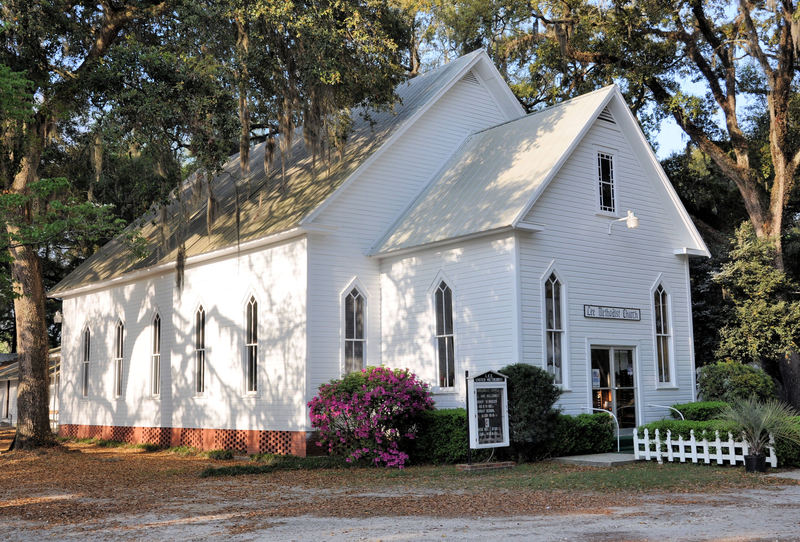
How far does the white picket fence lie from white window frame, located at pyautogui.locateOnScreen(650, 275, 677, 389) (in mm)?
2852

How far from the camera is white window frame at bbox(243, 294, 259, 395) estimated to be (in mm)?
19828

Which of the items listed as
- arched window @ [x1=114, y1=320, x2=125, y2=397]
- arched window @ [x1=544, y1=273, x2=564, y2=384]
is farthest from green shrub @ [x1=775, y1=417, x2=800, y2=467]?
arched window @ [x1=114, y1=320, x2=125, y2=397]

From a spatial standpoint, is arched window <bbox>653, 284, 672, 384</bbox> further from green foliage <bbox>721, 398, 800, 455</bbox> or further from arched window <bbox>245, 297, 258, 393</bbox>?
arched window <bbox>245, 297, 258, 393</bbox>

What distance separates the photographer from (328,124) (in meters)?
19.9

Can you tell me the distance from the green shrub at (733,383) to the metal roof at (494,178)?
700 centimetres

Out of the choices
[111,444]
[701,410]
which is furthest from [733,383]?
[111,444]

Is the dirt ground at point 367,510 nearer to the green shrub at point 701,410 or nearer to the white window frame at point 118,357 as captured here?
the green shrub at point 701,410

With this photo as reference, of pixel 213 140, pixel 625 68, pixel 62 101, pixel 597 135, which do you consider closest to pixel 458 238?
pixel 597 135

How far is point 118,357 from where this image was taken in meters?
25.9

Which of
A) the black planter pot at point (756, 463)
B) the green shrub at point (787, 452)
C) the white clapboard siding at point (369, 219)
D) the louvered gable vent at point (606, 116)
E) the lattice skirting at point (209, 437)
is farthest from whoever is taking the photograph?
the louvered gable vent at point (606, 116)

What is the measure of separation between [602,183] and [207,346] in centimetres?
1119

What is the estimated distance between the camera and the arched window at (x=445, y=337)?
17.7 meters

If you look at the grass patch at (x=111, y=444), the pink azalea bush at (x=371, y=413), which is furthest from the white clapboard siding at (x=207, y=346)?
the pink azalea bush at (x=371, y=413)

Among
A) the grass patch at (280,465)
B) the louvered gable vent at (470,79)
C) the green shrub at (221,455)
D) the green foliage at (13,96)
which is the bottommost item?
the green shrub at (221,455)
